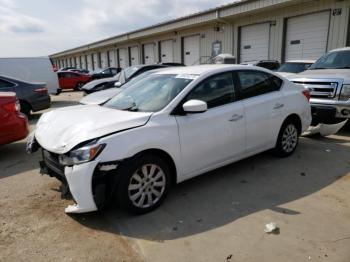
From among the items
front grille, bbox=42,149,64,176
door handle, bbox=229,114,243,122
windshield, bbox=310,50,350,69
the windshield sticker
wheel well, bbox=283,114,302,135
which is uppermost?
windshield, bbox=310,50,350,69

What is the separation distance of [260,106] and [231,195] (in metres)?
1.41

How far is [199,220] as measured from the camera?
331cm

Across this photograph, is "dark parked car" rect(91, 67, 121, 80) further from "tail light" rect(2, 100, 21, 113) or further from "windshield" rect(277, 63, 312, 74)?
"tail light" rect(2, 100, 21, 113)

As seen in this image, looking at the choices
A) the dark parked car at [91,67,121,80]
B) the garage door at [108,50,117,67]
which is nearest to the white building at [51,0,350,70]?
the dark parked car at [91,67,121,80]

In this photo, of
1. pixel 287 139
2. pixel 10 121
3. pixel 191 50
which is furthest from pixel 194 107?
pixel 191 50

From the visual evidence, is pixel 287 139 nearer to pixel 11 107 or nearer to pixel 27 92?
pixel 11 107

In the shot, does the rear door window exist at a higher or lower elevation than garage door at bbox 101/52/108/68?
lower

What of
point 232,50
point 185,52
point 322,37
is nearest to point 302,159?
point 322,37

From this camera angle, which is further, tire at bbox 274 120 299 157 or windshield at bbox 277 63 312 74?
windshield at bbox 277 63 312 74

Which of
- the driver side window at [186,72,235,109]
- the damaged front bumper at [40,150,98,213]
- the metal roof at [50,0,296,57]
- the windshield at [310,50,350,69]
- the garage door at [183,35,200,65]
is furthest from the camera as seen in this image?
the garage door at [183,35,200,65]

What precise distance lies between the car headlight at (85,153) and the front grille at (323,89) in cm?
538

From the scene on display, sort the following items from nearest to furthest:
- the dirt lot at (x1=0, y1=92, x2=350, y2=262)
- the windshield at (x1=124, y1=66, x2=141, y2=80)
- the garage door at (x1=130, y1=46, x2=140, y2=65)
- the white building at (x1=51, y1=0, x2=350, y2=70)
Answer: the dirt lot at (x1=0, y1=92, x2=350, y2=262) → the windshield at (x1=124, y1=66, x2=141, y2=80) → the white building at (x1=51, y1=0, x2=350, y2=70) → the garage door at (x1=130, y1=46, x2=140, y2=65)

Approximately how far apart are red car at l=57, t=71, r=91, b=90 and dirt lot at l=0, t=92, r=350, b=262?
59.0 ft

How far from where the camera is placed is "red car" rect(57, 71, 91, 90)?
2150cm
